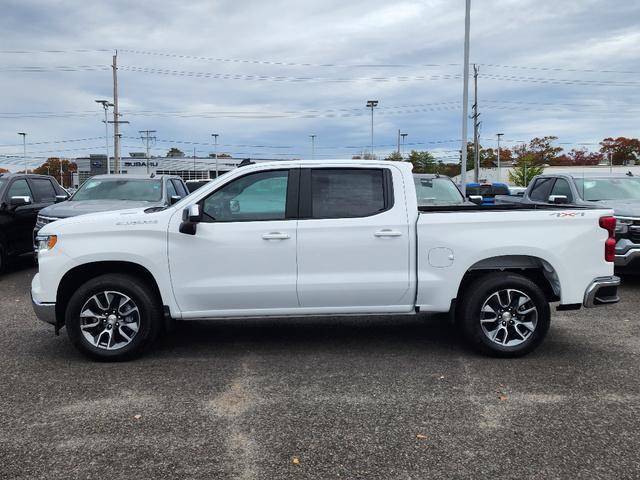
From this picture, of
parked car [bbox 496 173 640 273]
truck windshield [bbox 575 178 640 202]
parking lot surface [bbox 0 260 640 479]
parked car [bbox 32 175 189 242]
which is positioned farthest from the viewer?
truck windshield [bbox 575 178 640 202]

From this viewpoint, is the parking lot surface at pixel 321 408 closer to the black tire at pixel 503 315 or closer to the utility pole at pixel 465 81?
the black tire at pixel 503 315

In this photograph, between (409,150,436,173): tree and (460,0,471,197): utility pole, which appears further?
(409,150,436,173): tree

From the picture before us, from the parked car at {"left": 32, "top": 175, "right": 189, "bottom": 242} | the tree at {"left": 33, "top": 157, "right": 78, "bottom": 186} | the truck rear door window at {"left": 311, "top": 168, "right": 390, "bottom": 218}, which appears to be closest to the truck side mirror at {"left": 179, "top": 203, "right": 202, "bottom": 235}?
the truck rear door window at {"left": 311, "top": 168, "right": 390, "bottom": 218}

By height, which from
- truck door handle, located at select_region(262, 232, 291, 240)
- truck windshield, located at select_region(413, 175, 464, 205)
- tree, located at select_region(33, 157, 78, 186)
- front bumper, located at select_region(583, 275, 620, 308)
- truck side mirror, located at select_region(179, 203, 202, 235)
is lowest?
front bumper, located at select_region(583, 275, 620, 308)

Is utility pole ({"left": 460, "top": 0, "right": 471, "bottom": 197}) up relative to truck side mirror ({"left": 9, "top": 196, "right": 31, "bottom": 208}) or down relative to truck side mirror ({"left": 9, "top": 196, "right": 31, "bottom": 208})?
up

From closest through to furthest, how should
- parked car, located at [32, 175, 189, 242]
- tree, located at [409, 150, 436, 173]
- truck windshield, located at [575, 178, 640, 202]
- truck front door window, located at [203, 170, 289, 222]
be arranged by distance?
truck front door window, located at [203, 170, 289, 222], parked car, located at [32, 175, 189, 242], truck windshield, located at [575, 178, 640, 202], tree, located at [409, 150, 436, 173]

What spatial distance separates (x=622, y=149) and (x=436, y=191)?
98077mm

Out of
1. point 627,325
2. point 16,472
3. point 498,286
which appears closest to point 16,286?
point 16,472

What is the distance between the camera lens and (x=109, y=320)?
17.7ft

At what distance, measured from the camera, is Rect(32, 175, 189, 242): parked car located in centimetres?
969

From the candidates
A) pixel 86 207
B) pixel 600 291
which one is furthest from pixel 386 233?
pixel 86 207

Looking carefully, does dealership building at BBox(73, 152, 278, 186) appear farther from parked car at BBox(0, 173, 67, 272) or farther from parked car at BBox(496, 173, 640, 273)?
parked car at BBox(496, 173, 640, 273)

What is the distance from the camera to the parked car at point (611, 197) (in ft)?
29.0

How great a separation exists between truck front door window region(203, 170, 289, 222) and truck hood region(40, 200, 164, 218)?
14.0 ft
